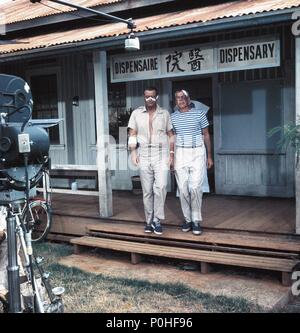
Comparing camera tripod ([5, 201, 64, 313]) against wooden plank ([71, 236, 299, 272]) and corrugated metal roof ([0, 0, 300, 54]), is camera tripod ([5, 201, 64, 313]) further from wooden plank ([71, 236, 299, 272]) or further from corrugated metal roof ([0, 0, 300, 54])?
corrugated metal roof ([0, 0, 300, 54])

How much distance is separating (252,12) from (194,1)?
2926mm

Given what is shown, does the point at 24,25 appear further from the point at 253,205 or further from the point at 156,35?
the point at 253,205

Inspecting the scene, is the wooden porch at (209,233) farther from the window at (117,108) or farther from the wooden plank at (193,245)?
the window at (117,108)

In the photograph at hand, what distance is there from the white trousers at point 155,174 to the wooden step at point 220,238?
341mm

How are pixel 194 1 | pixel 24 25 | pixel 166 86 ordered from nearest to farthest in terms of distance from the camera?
1. pixel 194 1
2. pixel 166 86
3. pixel 24 25

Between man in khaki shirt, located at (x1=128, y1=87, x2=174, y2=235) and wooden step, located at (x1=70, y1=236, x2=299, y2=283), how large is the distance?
0.48 metres

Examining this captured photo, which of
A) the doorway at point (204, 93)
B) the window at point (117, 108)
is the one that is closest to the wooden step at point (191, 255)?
the doorway at point (204, 93)

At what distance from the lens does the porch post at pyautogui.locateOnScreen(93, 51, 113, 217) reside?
7547 mm

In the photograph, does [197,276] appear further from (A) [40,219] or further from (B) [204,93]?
(B) [204,93]

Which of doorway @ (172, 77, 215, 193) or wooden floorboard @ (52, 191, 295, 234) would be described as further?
doorway @ (172, 77, 215, 193)

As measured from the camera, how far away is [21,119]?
397cm

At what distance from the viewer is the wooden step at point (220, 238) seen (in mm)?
5766

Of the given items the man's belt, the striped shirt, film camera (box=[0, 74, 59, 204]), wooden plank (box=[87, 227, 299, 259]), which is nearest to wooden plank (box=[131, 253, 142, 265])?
wooden plank (box=[87, 227, 299, 259])
